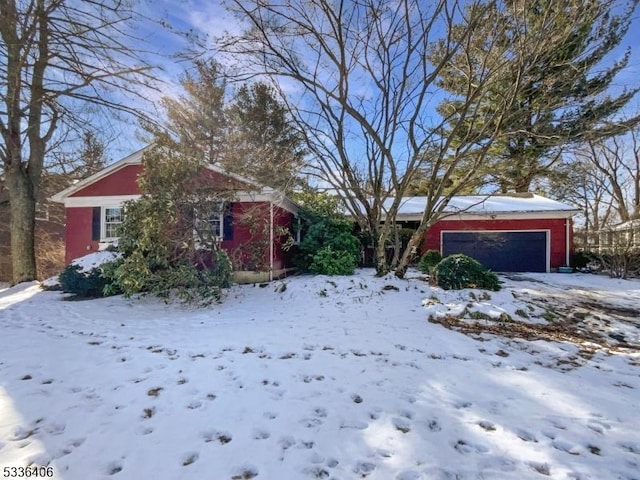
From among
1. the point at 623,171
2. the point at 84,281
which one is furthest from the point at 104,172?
the point at 623,171

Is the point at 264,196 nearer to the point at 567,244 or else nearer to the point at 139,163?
the point at 139,163

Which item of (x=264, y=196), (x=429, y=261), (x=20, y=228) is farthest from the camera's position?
(x=429, y=261)

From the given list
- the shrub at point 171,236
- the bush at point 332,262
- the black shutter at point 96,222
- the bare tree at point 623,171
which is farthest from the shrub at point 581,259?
the black shutter at point 96,222

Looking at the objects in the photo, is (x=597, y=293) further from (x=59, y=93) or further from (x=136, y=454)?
(x=59, y=93)

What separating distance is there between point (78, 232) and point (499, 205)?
16.6 m

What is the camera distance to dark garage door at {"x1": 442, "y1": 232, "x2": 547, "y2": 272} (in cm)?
1469

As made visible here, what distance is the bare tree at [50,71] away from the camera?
27.0 feet

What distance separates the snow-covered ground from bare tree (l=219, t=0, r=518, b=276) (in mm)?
5089

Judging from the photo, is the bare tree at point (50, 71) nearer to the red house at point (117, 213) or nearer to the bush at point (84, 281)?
the red house at point (117, 213)

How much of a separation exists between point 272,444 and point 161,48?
9539 millimetres

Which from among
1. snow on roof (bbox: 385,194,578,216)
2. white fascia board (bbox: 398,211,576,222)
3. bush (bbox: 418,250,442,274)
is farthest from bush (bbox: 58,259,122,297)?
snow on roof (bbox: 385,194,578,216)

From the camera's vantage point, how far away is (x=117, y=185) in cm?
1154

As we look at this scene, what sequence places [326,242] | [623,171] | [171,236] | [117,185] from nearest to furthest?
1. [171,236]
2. [326,242]
3. [117,185]
4. [623,171]

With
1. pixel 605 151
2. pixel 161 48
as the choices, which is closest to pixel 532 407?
pixel 161 48
